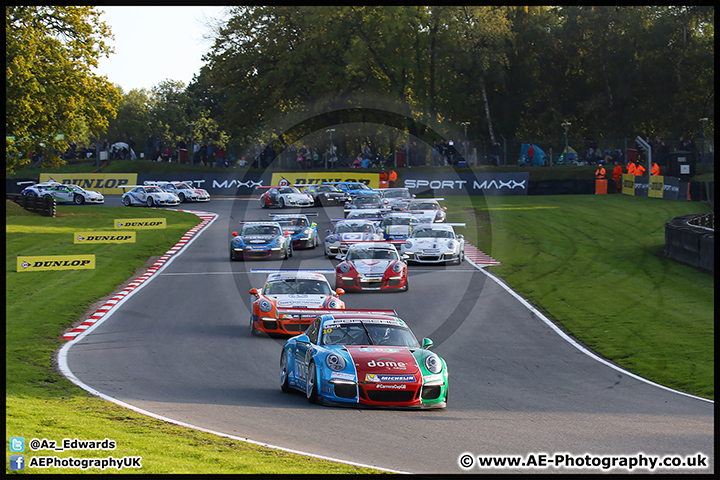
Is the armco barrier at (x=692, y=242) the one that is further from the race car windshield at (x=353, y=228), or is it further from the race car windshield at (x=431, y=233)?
→ the race car windshield at (x=353, y=228)

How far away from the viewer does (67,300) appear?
2053 cm

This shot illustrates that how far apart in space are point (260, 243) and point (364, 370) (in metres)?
17.2

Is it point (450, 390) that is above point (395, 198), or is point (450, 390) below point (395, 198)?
below

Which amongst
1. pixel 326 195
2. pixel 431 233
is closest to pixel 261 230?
pixel 431 233

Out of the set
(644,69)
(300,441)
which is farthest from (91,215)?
(644,69)

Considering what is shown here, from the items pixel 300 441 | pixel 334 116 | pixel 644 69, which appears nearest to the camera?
pixel 300 441

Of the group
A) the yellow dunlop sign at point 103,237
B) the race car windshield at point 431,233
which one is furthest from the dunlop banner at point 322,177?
the race car windshield at point 431,233

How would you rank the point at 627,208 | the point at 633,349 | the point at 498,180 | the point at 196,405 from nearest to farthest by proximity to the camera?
the point at 196,405 → the point at 633,349 → the point at 627,208 → the point at 498,180

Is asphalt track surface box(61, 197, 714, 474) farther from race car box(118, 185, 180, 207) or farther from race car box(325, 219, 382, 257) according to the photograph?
race car box(118, 185, 180, 207)

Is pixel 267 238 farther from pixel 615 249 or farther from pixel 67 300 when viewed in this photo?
pixel 615 249

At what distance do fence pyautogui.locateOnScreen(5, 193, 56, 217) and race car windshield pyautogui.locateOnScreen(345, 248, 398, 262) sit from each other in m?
25.1

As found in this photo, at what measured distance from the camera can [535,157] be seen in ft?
179

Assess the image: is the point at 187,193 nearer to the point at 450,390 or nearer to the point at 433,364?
the point at 450,390

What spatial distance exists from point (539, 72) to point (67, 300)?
186 feet
